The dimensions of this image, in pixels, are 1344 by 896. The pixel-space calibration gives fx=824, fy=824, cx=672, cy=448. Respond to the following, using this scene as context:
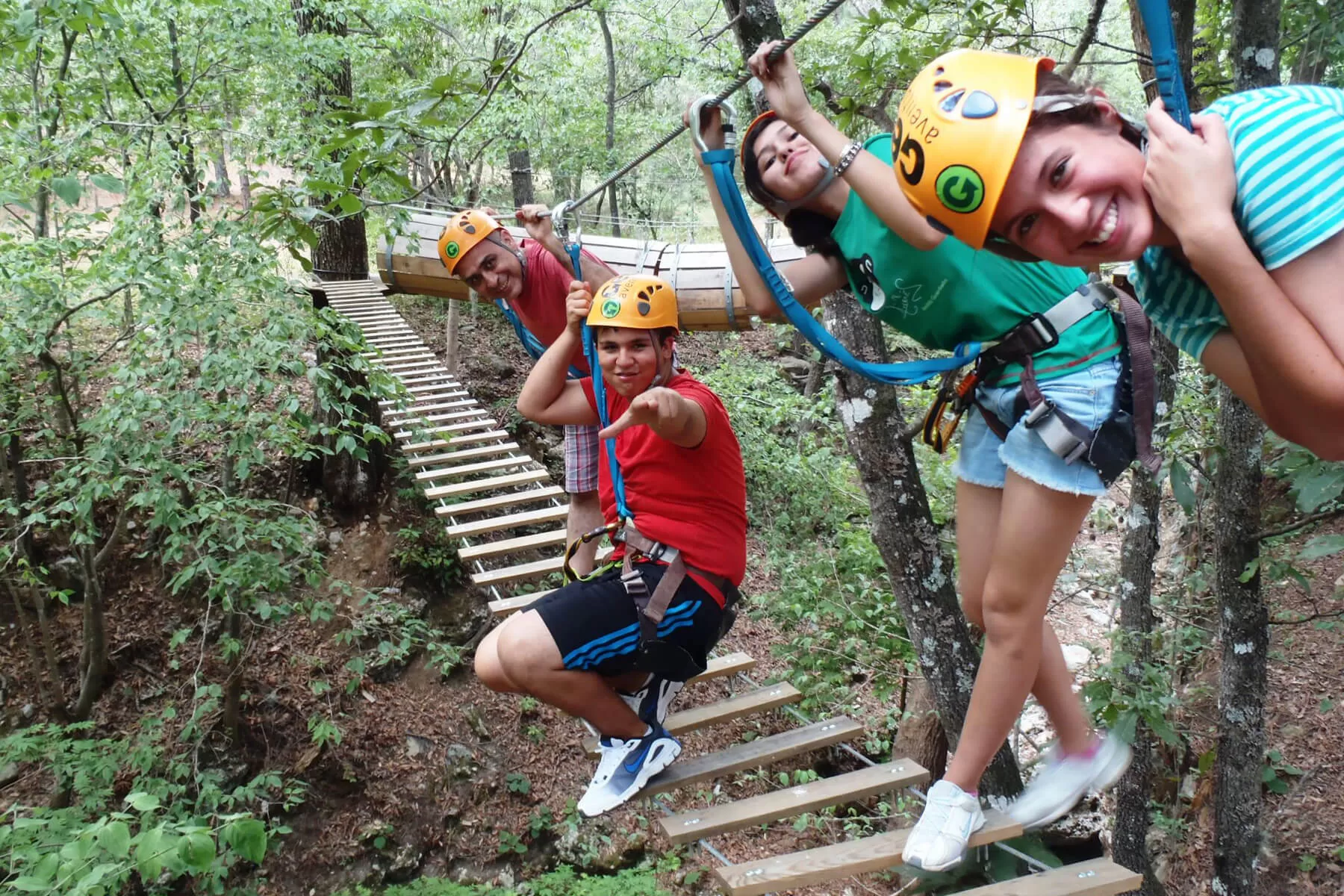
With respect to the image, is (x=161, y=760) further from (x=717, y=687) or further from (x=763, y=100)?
(x=763, y=100)

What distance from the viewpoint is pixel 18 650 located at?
4.22 m

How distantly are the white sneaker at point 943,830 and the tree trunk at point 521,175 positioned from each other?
8151mm

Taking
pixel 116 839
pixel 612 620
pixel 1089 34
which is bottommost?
pixel 116 839

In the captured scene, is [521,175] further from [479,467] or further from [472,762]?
[472,762]

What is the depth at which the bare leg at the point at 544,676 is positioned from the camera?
6.29 ft

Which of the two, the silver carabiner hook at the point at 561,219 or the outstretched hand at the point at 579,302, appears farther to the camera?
the silver carabiner hook at the point at 561,219

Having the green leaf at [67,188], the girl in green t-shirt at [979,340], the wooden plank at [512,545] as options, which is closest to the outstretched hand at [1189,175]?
the girl in green t-shirt at [979,340]

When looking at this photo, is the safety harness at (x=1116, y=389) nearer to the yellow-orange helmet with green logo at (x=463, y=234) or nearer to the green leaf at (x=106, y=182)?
the yellow-orange helmet with green logo at (x=463, y=234)

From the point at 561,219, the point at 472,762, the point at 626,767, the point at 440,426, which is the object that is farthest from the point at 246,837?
the point at 440,426

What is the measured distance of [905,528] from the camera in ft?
7.69

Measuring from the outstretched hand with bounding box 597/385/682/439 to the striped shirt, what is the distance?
3.39ft

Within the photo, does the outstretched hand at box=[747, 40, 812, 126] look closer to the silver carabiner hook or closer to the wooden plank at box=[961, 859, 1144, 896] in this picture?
the silver carabiner hook

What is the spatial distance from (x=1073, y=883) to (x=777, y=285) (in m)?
1.38

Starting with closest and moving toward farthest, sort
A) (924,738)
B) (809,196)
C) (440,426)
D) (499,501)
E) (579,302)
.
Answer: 1. (809,196)
2. (579,302)
3. (924,738)
4. (499,501)
5. (440,426)
